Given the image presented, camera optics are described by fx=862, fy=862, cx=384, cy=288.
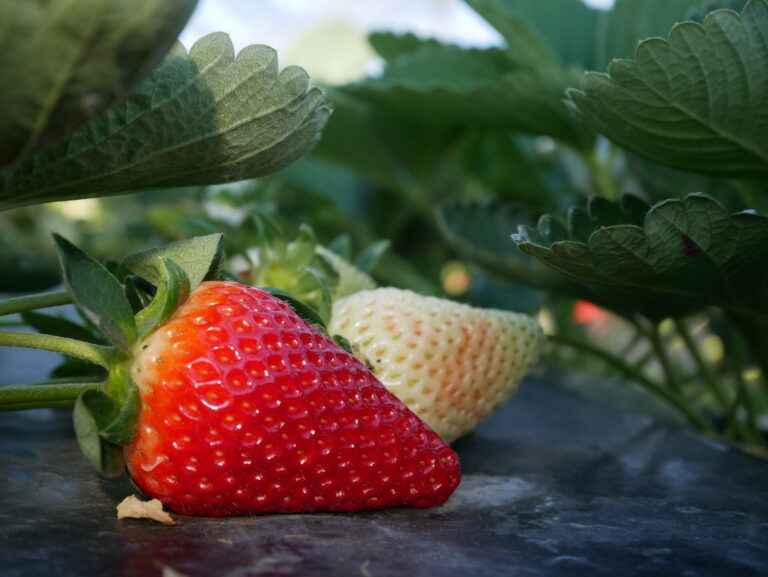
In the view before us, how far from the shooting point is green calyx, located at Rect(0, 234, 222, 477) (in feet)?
1.45

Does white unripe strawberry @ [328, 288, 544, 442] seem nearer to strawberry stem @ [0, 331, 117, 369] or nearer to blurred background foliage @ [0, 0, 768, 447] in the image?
blurred background foliage @ [0, 0, 768, 447]

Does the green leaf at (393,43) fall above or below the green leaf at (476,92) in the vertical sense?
above

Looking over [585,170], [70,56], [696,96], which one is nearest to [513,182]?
[585,170]

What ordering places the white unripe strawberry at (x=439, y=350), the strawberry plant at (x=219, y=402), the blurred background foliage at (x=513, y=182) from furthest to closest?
the blurred background foliage at (x=513, y=182) → the white unripe strawberry at (x=439, y=350) → the strawberry plant at (x=219, y=402)

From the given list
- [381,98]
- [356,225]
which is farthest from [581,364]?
[381,98]

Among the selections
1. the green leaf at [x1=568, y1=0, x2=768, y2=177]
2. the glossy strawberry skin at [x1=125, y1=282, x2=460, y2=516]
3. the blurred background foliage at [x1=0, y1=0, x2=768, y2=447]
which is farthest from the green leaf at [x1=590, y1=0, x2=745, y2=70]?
the glossy strawberry skin at [x1=125, y1=282, x2=460, y2=516]

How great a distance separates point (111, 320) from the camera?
0.46 m

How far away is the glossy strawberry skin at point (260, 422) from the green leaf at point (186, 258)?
0.04 feet

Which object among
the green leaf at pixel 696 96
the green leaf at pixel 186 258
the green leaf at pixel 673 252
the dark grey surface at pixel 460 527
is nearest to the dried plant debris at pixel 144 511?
the dark grey surface at pixel 460 527

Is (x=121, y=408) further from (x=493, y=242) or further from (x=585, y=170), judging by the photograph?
(x=585, y=170)

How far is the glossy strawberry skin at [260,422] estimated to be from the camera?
18.0 inches

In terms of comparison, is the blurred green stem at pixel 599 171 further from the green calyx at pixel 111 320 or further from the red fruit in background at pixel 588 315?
the red fruit in background at pixel 588 315

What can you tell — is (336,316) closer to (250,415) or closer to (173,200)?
(250,415)

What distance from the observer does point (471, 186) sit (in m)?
1.48
